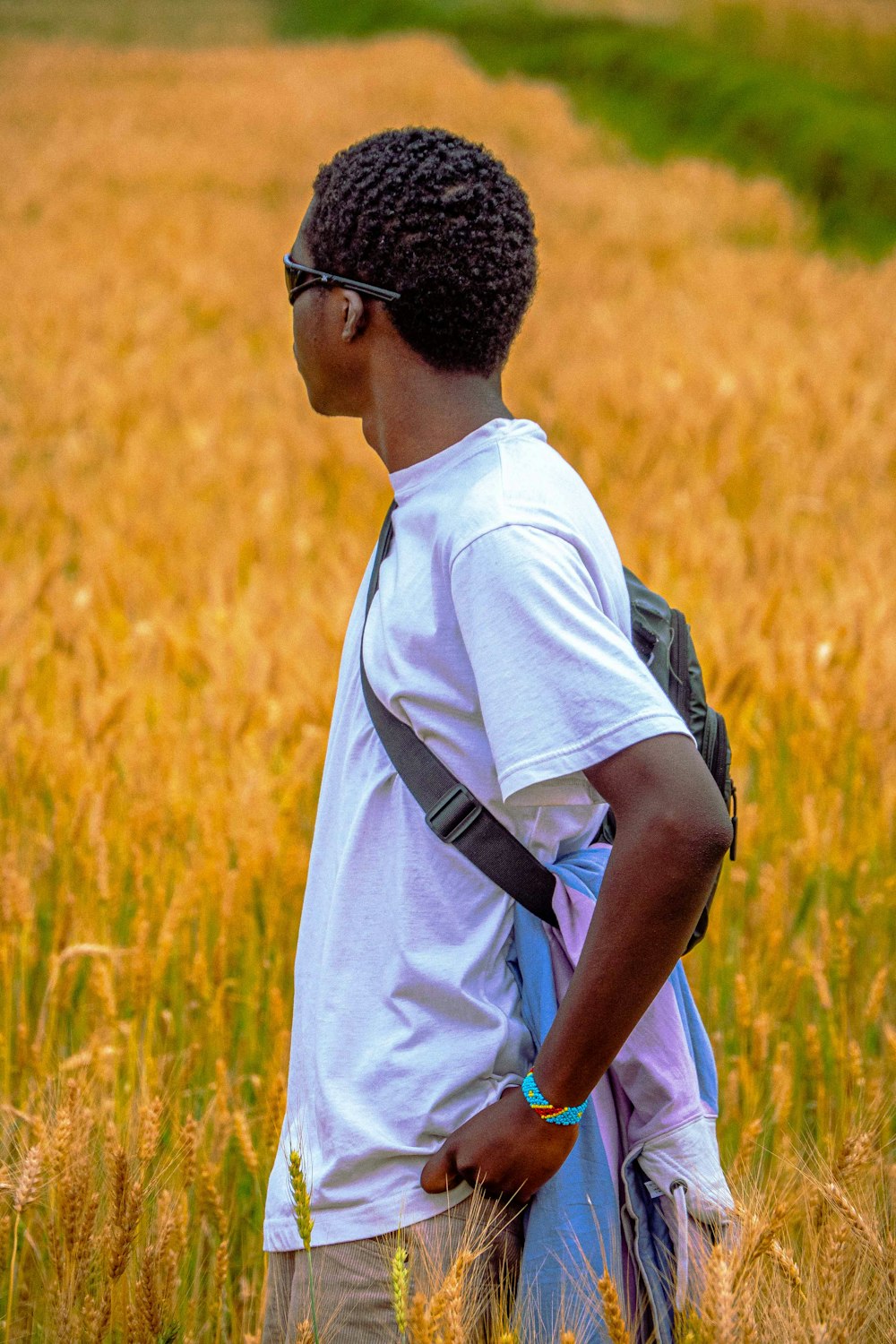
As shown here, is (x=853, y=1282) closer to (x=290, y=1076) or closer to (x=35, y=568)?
(x=290, y=1076)

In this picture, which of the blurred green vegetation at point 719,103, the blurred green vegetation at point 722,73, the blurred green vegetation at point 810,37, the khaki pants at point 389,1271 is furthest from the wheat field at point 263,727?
the blurred green vegetation at point 810,37

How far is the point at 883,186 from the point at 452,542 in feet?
46.2

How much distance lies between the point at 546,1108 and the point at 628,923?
6.2 inches

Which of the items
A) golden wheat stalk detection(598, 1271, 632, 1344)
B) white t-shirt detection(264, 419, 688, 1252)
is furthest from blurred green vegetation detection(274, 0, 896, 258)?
golden wheat stalk detection(598, 1271, 632, 1344)

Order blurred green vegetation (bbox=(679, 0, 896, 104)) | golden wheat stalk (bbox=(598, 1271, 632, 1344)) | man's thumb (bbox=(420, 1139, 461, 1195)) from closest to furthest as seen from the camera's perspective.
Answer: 1. golden wheat stalk (bbox=(598, 1271, 632, 1344))
2. man's thumb (bbox=(420, 1139, 461, 1195))
3. blurred green vegetation (bbox=(679, 0, 896, 104))

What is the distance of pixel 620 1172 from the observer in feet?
3.57

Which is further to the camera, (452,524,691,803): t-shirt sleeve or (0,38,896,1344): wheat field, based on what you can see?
(0,38,896,1344): wheat field

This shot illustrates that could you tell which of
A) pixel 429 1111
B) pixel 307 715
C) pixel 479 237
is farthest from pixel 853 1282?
pixel 307 715

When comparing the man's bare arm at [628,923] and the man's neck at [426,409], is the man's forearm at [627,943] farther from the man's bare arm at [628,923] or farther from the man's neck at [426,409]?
the man's neck at [426,409]

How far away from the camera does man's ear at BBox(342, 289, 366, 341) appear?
110 centimetres

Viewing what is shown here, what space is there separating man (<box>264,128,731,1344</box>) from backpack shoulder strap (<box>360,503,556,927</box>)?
0.06ft

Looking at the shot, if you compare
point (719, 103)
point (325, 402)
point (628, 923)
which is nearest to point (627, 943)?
point (628, 923)

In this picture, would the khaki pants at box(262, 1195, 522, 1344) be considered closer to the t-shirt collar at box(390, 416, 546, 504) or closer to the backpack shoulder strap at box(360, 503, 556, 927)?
the backpack shoulder strap at box(360, 503, 556, 927)

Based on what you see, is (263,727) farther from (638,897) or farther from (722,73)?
(722,73)
